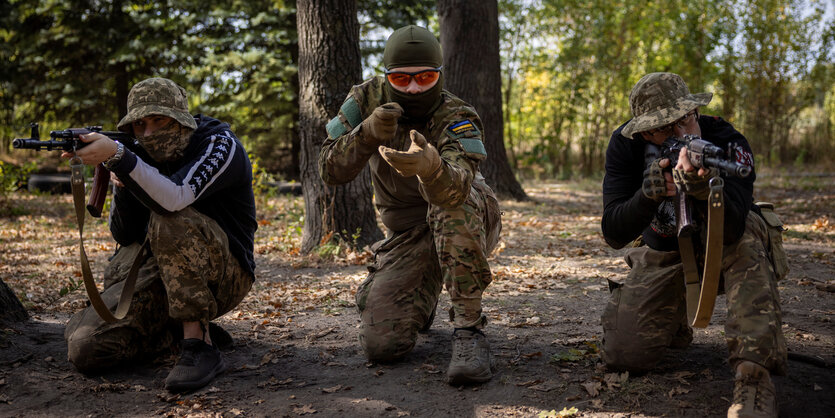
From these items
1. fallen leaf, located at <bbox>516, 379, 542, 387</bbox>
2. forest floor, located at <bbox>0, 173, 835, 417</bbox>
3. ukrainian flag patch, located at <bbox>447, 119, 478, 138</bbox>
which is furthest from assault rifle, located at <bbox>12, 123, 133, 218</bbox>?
fallen leaf, located at <bbox>516, 379, 542, 387</bbox>

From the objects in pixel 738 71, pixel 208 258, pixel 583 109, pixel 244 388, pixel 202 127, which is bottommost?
pixel 244 388

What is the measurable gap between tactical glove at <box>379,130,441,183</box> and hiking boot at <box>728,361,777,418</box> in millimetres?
1512

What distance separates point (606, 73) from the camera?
15.1m

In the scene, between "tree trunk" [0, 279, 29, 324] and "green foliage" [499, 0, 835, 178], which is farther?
"green foliage" [499, 0, 835, 178]

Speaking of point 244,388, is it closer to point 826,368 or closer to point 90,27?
point 826,368

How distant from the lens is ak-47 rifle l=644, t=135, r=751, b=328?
2473 mm

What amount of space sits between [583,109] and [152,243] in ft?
44.8

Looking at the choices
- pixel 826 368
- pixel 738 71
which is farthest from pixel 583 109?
pixel 826 368

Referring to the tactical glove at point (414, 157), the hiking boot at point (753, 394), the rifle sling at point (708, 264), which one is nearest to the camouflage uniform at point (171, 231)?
the tactical glove at point (414, 157)

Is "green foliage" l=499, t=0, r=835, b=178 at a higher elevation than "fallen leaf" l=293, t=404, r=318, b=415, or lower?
higher

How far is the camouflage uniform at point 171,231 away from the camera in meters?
3.10

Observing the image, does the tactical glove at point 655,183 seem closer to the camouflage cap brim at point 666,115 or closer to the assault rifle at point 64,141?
the camouflage cap brim at point 666,115

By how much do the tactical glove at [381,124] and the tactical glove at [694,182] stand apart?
1268 mm

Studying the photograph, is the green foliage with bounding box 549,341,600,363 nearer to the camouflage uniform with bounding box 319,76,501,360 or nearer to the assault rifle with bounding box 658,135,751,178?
the camouflage uniform with bounding box 319,76,501,360
